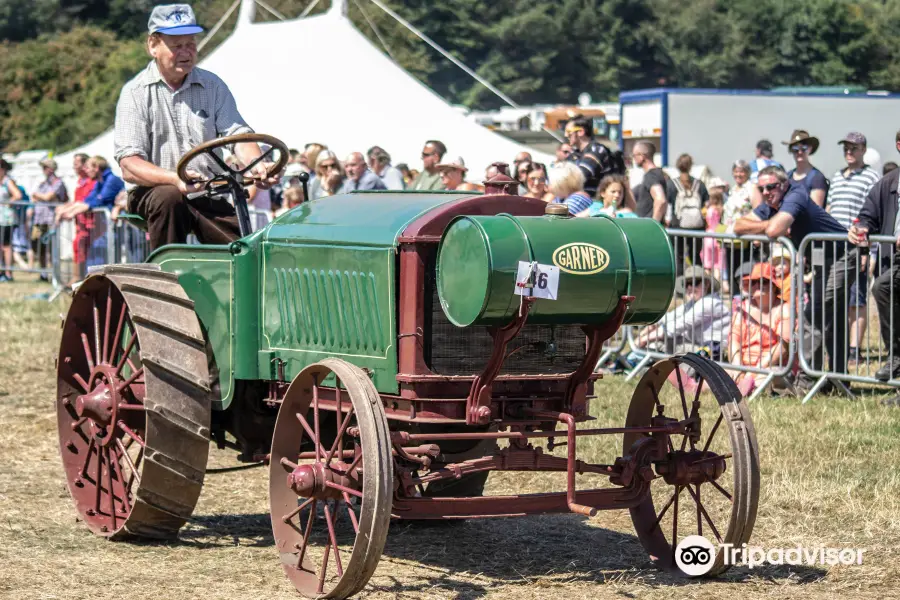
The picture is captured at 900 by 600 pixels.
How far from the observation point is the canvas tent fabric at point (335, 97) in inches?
772

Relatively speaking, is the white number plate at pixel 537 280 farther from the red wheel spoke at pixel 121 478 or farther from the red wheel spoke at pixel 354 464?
the red wheel spoke at pixel 121 478

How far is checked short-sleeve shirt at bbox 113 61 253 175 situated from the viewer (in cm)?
633

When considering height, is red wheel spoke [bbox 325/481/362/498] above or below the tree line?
below

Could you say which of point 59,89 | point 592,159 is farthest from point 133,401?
point 59,89

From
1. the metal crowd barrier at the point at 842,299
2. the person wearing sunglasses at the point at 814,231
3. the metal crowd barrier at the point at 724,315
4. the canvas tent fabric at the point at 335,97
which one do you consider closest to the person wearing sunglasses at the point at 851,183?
the metal crowd barrier at the point at 724,315

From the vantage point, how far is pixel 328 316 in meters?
5.44

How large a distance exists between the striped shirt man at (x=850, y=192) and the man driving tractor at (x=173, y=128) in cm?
681

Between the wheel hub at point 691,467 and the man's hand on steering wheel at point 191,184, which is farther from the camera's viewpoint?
the man's hand on steering wheel at point 191,184

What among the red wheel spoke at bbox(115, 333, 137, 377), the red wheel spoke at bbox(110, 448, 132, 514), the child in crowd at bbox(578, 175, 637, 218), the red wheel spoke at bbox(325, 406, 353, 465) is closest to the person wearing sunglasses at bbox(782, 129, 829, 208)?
the child in crowd at bbox(578, 175, 637, 218)

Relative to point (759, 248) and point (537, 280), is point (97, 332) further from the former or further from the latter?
point (759, 248)

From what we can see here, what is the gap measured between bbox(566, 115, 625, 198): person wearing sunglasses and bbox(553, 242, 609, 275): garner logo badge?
23.0ft

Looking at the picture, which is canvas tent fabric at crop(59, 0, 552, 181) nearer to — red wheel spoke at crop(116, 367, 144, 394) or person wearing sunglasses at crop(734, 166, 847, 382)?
person wearing sunglasses at crop(734, 166, 847, 382)

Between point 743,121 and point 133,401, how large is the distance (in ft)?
60.5

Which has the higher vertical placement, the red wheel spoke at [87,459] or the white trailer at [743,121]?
the white trailer at [743,121]
